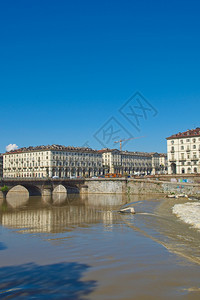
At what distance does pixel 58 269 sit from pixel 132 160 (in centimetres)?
17471

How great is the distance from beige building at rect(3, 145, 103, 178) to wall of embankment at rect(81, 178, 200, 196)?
4919 cm

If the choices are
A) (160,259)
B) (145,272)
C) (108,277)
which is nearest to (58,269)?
(108,277)

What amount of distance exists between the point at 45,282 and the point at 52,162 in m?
132

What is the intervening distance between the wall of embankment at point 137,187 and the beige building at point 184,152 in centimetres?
2305

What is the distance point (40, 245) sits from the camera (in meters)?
19.8

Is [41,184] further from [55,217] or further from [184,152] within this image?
[55,217]

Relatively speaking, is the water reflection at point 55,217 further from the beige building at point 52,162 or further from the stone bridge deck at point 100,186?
the beige building at point 52,162

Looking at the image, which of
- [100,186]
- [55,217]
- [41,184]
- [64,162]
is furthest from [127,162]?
[55,217]

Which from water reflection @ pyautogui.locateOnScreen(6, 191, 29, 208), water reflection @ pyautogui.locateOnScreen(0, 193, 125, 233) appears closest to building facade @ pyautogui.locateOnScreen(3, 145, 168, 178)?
water reflection @ pyautogui.locateOnScreen(6, 191, 29, 208)

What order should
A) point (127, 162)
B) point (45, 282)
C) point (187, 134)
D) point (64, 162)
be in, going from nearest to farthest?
point (45, 282) → point (187, 134) → point (64, 162) → point (127, 162)

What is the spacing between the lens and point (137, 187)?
82.9 metres

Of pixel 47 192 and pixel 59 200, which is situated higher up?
pixel 47 192

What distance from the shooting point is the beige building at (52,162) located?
14362 cm

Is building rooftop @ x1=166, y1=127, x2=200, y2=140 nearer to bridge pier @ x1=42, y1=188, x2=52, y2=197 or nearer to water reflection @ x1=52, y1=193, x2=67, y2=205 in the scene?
water reflection @ x1=52, y1=193, x2=67, y2=205
